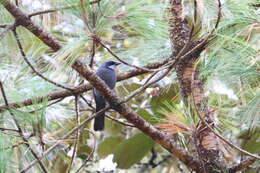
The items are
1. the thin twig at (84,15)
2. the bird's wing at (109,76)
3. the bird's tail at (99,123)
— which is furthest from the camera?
the bird's tail at (99,123)

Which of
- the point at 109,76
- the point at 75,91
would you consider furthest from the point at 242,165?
the point at 109,76

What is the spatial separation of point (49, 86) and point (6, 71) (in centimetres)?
17

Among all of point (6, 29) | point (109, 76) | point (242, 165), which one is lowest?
point (242, 165)

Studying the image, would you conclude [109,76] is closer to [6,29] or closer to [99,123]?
[99,123]

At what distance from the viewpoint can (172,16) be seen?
6.18ft

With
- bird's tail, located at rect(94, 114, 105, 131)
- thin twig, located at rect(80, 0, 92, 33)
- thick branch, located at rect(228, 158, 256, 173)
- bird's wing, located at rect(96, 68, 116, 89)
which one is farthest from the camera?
bird's tail, located at rect(94, 114, 105, 131)

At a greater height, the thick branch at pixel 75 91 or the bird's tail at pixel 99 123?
the thick branch at pixel 75 91

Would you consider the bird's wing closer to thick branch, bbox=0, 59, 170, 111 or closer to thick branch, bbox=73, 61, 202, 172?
thick branch, bbox=0, 59, 170, 111

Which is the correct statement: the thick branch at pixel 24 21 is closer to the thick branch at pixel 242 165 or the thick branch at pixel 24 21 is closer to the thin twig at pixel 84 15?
the thin twig at pixel 84 15

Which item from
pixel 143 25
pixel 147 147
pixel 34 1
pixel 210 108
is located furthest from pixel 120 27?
pixel 147 147

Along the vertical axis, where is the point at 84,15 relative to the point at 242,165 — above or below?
above

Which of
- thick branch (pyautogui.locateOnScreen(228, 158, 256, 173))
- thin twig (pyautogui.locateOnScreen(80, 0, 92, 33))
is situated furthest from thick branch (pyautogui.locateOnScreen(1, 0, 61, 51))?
thick branch (pyautogui.locateOnScreen(228, 158, 256, 173))

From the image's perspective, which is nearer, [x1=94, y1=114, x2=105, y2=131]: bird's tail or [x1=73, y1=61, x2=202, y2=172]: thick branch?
[x1=73, y1=61, x2=202, y2=172]: thick branch

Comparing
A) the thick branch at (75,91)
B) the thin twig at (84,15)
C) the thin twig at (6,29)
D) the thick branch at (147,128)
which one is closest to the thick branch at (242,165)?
the thick branch at (147,128)
